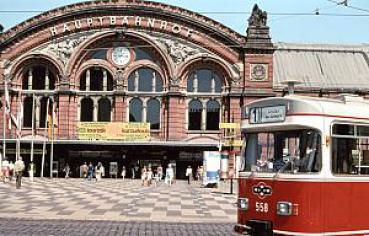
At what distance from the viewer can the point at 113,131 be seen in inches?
2270

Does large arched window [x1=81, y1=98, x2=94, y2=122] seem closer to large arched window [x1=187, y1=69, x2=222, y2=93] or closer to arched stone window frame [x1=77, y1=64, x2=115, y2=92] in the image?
arched stone window frame [x1=77, y1=64, x2=115, y2=92]

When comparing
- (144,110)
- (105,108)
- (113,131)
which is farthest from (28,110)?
(144,110)

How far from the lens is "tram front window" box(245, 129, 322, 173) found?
12695 millimetres

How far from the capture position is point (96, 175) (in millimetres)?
52844

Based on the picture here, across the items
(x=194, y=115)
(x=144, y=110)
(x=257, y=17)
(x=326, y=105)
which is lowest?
(x=326, y=105)

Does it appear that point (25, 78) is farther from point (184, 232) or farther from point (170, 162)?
point (184, 232)

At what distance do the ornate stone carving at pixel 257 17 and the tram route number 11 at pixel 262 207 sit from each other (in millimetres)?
46088

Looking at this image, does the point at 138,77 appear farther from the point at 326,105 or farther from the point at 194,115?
the point at 326,105

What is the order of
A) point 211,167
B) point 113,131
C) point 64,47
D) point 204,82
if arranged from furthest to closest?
point 204,82
point 64,47
point 113,131
point 211,167

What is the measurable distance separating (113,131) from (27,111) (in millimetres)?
8504

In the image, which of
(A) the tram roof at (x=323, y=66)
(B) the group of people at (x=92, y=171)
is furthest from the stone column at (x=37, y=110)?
(A) the tram roof at (x=323, y=66)

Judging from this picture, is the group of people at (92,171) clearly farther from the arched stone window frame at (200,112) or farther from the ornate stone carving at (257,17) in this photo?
the ornate stone carving at (257,17)

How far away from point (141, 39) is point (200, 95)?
24.5 ft

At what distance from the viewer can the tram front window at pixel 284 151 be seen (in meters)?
12.7
